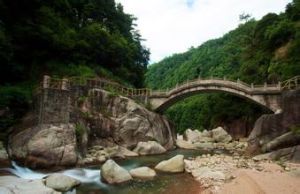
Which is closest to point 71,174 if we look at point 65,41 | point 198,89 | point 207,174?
point 207,174

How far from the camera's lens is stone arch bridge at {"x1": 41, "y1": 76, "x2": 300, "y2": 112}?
105ft

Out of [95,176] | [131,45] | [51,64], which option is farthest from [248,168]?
[131,45]

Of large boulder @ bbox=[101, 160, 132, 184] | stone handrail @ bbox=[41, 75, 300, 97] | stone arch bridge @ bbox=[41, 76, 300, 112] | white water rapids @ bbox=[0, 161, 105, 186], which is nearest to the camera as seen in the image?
large boulder @ bbox=[101, 160, 132, 184]

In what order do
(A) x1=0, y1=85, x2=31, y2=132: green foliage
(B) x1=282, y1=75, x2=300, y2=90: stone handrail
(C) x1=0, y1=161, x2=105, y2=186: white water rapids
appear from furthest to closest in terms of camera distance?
(B) x1=282, y1=75, x2=300, y2=90: stone handrail < (A) x1=0, y1=85, x2=31, y2=132: green foliage < (C) x1=0, y1=161, x2=105, y2=186: white water rapids

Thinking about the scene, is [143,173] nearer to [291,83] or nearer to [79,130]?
[79,130]

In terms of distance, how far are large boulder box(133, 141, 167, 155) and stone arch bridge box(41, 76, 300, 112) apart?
6623 mm

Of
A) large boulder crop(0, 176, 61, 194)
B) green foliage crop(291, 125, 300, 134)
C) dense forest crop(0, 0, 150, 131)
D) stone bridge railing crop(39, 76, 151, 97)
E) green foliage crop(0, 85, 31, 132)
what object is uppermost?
dense forest crop(0, 0, 150, 131)

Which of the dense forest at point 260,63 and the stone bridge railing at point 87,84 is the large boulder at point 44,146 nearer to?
the stone bridge railing at point 87,84

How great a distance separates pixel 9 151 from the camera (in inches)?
887

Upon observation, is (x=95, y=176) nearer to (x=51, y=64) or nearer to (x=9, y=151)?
(x=9, y=151)

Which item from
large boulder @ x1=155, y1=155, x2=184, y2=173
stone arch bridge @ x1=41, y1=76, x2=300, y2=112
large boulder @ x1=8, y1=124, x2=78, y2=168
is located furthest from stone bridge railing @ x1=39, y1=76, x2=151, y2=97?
large boulder @ x1=155, y1=155, x2=184, y2=173

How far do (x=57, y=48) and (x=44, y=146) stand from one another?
1476 cm

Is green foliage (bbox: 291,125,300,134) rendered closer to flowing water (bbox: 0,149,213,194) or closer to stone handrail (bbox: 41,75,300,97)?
stone handrail (bbox: 41,75,300,97)

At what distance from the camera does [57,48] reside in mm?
34219
